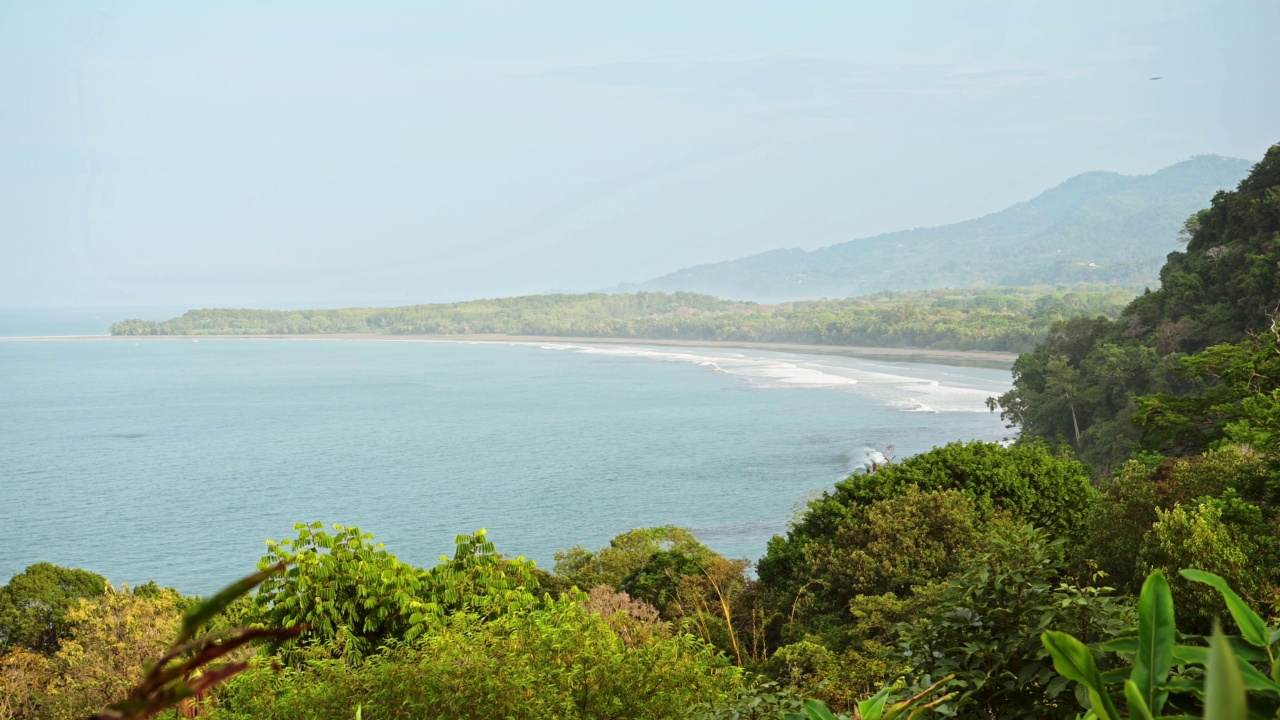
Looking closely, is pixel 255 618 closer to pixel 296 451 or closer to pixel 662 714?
pixel 662 714

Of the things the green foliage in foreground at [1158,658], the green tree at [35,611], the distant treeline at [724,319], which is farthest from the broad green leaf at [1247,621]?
the distant treeline at [724,319]

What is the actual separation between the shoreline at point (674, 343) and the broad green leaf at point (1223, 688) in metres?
84.1

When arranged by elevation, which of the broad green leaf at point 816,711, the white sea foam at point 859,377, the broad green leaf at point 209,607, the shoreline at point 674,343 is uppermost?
the broad green leaf at point 209,607

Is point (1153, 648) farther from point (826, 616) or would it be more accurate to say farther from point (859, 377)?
point (859, 377)

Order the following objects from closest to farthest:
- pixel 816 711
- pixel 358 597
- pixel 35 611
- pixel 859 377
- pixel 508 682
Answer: pixel 816 711 → pixel 508 682 → pixel 358 597 → pixel 35 611 → pixel 859 377

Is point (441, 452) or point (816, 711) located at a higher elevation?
point (816, 711)

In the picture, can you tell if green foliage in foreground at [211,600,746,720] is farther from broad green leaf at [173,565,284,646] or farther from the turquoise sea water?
the turquoise sea water

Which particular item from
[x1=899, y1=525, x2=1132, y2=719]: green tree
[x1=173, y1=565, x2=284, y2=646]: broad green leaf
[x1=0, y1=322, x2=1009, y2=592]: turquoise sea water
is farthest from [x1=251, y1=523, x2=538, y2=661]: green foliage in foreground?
[x1=0, y1=322, x2=1009, y2=592]: turquoise sea water

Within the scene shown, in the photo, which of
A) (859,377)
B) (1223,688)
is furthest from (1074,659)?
(859,377)

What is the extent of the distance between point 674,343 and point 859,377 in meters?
57.6

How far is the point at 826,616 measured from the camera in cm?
1471

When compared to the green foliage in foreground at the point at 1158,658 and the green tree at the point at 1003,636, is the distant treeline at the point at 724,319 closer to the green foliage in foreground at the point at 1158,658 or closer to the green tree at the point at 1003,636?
the green tree at the point at 1003,636

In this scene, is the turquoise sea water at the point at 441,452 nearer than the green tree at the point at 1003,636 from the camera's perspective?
No

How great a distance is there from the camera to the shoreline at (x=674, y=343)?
8888 cm
